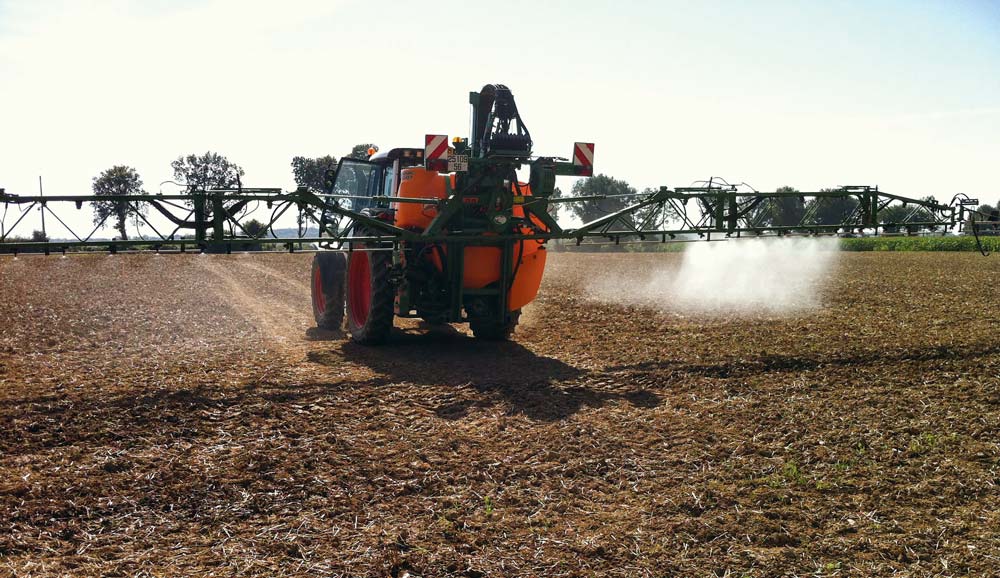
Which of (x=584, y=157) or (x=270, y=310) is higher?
(x=584, y=157)

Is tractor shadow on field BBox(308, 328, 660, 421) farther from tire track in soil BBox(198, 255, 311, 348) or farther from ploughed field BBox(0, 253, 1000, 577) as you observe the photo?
tire track in soil BBox(198, 255, 311, 348)

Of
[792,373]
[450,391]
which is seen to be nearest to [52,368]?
[450,391]

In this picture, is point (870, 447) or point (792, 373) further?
point (792, 373)

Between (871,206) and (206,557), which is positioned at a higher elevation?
(871,206)

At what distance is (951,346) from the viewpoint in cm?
1100

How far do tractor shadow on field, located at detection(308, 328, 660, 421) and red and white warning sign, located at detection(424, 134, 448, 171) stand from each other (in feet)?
9.26

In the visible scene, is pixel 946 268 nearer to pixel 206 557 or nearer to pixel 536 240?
pixel 536 240

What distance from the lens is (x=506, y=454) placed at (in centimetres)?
689

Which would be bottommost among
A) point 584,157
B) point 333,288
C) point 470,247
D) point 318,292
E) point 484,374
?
point 484,374

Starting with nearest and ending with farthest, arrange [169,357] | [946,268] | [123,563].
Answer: [123,563] → [169,357] → [946,268]

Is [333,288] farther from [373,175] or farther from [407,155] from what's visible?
[407,155]

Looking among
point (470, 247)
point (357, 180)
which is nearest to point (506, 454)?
point (470, 247)

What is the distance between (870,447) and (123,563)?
600cm

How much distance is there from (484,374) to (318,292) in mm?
6071
